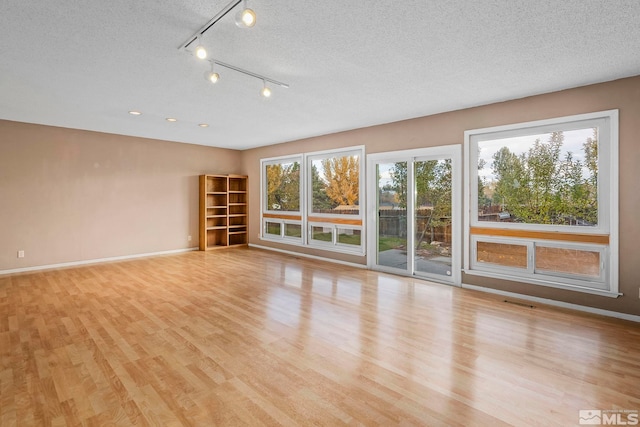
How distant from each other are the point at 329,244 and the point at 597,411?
4.83 meters

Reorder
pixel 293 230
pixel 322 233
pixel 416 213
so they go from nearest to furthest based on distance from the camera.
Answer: pixel 416 213 < pixel 322 233 < pixel 293 230

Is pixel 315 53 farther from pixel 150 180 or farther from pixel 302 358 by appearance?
pixel 150 180

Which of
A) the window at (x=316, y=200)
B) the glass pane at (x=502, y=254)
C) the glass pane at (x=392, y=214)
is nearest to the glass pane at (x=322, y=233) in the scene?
the window at (x=316, y=200)

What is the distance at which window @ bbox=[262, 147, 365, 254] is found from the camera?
6.06 metres

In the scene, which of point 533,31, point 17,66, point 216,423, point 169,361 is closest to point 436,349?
point 216,423

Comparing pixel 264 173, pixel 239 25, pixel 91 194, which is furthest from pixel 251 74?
pixel 91 194

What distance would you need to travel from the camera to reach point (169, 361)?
8.20 ft

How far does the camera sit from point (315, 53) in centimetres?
287

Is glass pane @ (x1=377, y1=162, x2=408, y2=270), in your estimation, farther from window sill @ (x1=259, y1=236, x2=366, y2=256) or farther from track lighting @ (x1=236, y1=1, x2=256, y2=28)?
track lighting @ (x1=236, y1=1, x2=256, y2=28)

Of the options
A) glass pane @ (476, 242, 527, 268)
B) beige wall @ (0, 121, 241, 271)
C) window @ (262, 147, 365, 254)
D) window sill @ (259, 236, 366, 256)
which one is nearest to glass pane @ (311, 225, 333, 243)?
window @ (262, 147, 365, 254)

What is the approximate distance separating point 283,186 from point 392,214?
3.07 metres

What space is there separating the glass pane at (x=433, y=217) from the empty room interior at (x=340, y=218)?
3 cm

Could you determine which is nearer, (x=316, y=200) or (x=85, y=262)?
(x=85, y=262)

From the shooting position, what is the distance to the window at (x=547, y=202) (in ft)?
11.6
